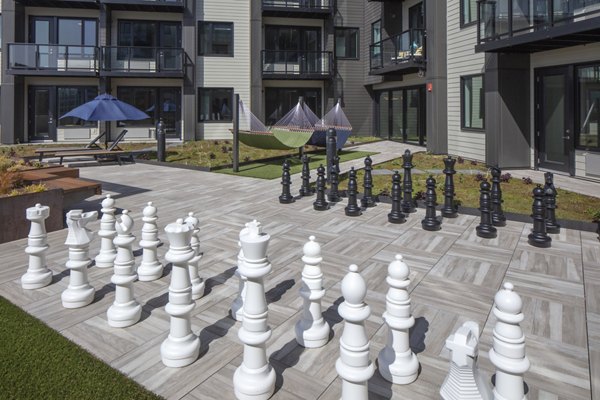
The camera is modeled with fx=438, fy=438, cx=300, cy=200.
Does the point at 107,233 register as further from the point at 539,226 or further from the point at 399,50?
the point at 399,50

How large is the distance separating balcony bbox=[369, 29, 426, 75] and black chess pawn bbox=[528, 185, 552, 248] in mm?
13326

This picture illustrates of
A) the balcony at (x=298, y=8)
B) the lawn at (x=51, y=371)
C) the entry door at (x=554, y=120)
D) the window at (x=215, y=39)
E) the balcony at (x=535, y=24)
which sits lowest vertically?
the lawn at (x=51, y=371)

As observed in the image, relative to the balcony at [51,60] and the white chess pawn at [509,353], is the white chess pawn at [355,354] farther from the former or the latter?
the balcony at [51,60]

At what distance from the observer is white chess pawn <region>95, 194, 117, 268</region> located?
16.6 ft

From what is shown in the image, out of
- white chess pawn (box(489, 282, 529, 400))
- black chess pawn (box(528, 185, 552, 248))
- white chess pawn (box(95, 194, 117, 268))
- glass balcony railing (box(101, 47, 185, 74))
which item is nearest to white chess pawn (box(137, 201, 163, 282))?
white chess pawn (box(95, 194, 117, 268))

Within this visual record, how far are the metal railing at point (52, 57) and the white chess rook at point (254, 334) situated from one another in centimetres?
2455

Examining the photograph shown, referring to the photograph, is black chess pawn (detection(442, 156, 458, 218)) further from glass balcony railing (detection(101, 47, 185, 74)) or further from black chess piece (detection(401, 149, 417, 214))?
glass balcony railing (detection(101, 47, 185, 74))

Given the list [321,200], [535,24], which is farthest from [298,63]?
[321,200]

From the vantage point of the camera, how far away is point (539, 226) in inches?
248

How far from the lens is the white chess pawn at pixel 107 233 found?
5.06 m

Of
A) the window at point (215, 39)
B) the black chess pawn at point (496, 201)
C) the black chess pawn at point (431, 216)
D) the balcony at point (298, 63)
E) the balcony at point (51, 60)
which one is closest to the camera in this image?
the black chess pawn at point (431, 216)

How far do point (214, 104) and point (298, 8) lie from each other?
288 inches

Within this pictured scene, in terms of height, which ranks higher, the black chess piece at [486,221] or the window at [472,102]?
the window at [472,102]

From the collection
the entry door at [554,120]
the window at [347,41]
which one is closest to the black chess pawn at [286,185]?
the entry door at [554,120]
